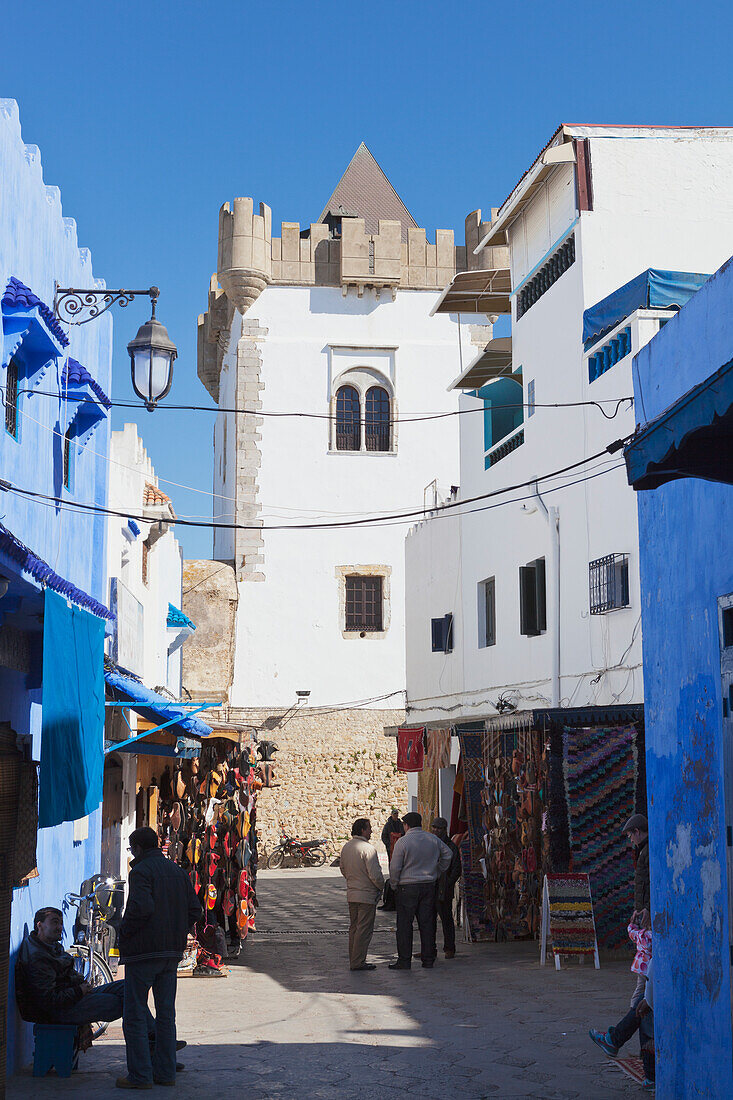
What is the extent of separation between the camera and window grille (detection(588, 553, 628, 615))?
13.1m

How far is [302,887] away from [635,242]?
1313 centimetres

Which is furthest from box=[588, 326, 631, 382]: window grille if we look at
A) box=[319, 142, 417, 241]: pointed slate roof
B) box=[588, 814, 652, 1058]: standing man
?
box=[319, 142, 417, 241]: pointed slate roof

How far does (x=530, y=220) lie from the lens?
17266 mm

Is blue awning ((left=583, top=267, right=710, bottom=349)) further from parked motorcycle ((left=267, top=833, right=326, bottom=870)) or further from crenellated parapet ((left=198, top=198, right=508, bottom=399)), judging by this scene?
crenellated parapet ((left=198, top=198, right=508, bottom=399))

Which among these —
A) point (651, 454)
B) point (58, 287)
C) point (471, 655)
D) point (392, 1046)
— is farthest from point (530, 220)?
point (651, 454)

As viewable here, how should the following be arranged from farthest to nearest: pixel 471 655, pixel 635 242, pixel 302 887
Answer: pixel 302 887 < pixel 471 655 < pixel 635 242

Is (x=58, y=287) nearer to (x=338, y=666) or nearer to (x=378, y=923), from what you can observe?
(x=378, y=923)

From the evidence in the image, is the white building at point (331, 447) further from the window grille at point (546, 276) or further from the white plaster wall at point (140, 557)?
the window grille at point (546, 276)

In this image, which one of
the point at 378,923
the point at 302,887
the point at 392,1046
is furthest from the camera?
the point at 302,887

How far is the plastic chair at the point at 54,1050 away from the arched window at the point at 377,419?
24.1m

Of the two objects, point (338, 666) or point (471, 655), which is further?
point (338, 666)

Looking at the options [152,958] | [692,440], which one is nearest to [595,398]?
[152,958]

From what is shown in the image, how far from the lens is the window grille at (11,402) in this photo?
8203 millimetres

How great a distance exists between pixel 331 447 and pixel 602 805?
19.2m
